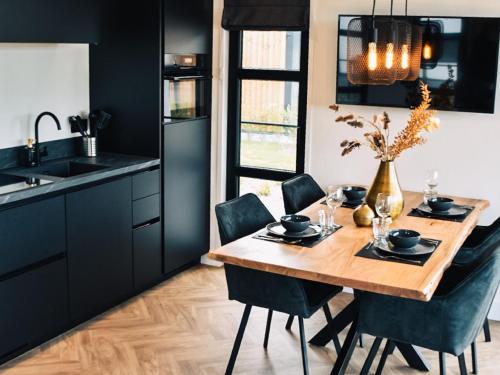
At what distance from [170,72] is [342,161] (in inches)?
52.2

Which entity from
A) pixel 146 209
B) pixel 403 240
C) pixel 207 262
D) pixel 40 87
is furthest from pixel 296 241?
pixel 207 262

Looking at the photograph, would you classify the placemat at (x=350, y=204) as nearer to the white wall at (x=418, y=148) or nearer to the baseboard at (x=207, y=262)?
the white wall at (x=418, y=148)

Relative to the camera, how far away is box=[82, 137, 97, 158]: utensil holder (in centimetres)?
509

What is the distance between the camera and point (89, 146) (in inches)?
201

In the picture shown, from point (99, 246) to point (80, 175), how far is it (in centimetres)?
49

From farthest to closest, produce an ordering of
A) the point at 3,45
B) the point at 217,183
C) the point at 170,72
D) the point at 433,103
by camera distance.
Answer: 1. the point at 217,183
2. the point at 170,72
3. the point at 433,103
4. the point at 3,45

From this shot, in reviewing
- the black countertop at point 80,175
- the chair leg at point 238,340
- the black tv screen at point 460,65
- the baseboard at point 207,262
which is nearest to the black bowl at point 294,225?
the chair leg at point 238,340

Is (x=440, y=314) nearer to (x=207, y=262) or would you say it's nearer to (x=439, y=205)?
(x=439, y=205)

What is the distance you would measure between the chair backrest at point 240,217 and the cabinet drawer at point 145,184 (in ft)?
3.18

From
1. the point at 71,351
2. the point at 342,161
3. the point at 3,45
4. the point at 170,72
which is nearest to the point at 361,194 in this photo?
the point at 342,161

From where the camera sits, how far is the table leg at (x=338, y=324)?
425cm

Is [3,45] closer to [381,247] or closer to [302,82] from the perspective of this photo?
[302,82]

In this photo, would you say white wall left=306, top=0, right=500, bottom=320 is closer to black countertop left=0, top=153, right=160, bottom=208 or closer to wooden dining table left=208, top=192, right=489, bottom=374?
wooden dining table left=208, top=192, right=489, bottom=374

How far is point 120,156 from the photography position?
202 inches
